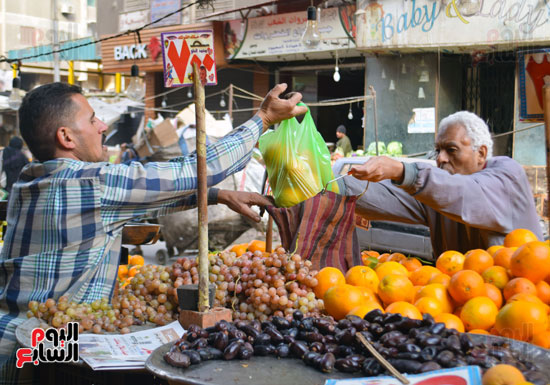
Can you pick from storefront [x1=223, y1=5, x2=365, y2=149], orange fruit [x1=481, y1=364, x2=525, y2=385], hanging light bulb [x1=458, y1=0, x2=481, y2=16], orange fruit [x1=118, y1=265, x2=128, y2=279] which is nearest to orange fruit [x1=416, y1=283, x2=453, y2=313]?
orange fruit [x1=481, y1=364, x2=525, y2=385]

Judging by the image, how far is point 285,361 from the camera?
1661 millimetres

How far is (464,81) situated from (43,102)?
10.5m

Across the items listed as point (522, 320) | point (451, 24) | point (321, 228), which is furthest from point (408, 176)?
point (451, 24)

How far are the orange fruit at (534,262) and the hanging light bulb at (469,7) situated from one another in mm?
7226

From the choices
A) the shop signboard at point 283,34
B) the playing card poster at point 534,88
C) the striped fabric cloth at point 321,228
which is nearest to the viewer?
the striped fabric cloth at point 321,228

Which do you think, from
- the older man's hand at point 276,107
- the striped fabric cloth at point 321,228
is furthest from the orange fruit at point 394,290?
the older man's hand at point 276,107

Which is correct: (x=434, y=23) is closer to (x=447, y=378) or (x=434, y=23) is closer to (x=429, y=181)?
(x=429, y=181)

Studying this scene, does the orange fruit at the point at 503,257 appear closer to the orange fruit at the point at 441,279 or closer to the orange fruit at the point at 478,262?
the orange fruit at the point at 478,262

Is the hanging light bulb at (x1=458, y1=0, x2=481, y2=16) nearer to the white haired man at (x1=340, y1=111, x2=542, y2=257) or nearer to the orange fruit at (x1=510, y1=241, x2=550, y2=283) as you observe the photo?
the white haired man at (x1=340, y1=111, x2=542, y2=257)

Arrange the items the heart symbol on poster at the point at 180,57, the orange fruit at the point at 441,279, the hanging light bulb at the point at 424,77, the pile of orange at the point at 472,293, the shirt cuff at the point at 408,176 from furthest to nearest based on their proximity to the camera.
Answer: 1. the hanging light bulb at the point at 424,77
2. the heart symbol on poster at the point at 180,57
3. the shirt cuff at the point at 408,176
4. the orange fruit at the point at 441,279
5. the pile of orange at the point at 472,293

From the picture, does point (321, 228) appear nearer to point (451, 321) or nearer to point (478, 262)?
point (478, 262)

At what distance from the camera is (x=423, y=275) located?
2.44 m

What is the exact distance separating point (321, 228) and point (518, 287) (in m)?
0.95

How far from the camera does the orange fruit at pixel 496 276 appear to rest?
7.23ft
